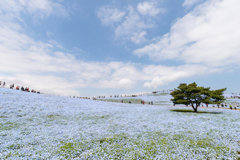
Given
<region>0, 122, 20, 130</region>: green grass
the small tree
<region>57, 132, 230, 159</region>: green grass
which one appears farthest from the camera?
the small tree

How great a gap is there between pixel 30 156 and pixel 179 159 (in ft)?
37.4

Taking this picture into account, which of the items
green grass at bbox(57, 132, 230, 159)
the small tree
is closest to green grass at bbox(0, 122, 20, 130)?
green grass at bbox(57, 132, 230, 159)

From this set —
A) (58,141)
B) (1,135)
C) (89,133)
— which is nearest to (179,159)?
(89,133)

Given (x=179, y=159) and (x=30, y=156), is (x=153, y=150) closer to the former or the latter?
(x=179, y=159)

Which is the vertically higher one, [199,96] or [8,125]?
[199,96]

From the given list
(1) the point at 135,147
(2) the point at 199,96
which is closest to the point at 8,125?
(1) the point at 135,147

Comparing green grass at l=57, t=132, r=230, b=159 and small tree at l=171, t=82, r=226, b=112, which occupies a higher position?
small tree at l=171, t=82, r=226, b=112

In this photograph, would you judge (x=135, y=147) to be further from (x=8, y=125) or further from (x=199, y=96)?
(x=199, y=96)

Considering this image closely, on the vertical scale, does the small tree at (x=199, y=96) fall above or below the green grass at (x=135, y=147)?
above

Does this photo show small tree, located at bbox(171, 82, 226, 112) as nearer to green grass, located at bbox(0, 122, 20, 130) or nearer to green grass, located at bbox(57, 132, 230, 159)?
green grass, located at bbox(57, 132, 230, 159)

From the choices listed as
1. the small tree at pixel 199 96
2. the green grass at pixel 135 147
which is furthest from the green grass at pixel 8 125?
the small tree at pixel 199 96

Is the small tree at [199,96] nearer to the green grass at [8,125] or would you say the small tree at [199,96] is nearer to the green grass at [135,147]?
the green grass at [135,147]

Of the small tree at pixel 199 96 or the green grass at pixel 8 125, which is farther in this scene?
the small tree at pixel 199 96

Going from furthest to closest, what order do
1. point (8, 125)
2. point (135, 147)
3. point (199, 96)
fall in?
point (199, 96) < point (8, 125) < point (135, 147)
